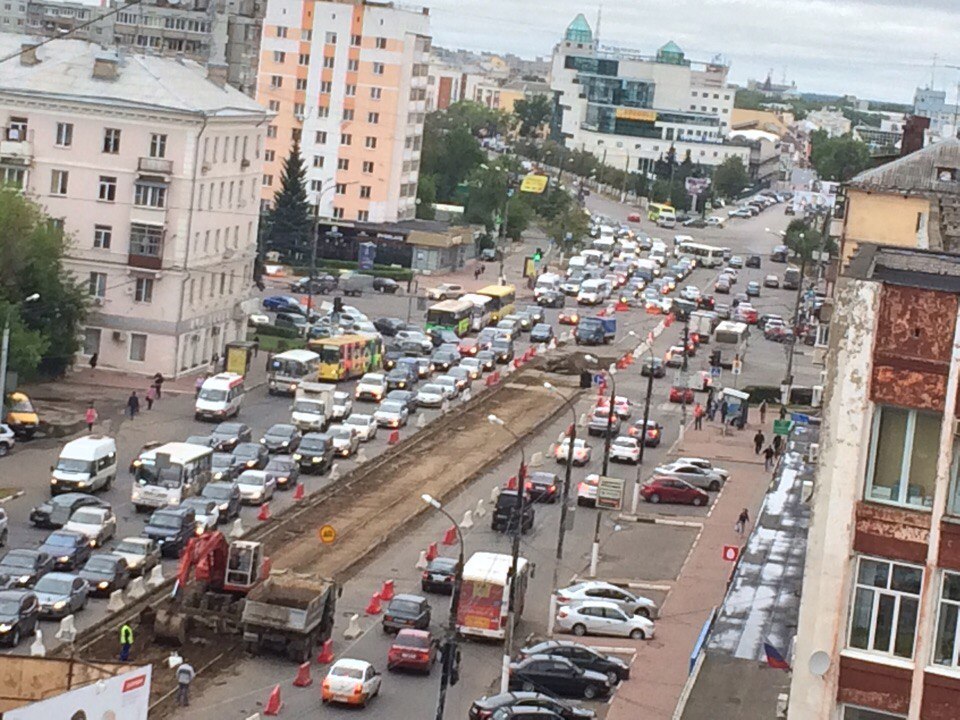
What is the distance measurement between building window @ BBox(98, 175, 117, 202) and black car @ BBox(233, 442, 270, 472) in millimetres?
18282

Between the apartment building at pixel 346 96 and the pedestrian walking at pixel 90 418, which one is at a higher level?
the apartment building at pixel 346 96

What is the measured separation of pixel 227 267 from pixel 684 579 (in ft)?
113

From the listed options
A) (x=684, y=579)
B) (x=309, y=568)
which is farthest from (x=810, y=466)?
(x=309, y=568)

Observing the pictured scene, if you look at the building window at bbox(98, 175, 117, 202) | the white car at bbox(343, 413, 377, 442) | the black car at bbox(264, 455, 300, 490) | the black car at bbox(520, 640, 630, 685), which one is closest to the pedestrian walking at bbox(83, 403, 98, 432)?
the black car at bbox(264, 455, 300, 490)

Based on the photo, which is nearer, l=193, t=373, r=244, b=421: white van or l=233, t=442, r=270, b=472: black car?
l=233, t=442, r=270, b=472: black car

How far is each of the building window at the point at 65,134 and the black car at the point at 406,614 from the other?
3741 cm

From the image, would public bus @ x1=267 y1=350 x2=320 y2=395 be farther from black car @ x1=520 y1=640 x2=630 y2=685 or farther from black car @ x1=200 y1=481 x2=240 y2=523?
black car @ x1=520 y1=640 x2=630 y2=685

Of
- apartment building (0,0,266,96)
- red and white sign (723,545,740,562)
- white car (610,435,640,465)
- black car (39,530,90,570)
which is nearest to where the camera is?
black car (39,530,90,570)

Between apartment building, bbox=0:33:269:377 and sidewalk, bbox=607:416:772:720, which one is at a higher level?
apartment building, bbox=0:33:269:377

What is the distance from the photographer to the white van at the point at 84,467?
55.9 meters

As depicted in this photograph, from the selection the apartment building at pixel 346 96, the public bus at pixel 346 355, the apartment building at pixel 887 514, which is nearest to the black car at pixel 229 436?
the public bus at pixel 346 355

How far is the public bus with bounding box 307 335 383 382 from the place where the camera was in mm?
82500

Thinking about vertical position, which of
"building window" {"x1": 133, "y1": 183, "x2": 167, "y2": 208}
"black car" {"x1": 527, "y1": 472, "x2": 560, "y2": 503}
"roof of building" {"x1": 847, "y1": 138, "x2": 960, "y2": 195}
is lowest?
"black car" {"x1": 527, "y1": 472, "x2": 560, "y2": 503}

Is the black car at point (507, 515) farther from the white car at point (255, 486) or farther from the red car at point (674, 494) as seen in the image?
the red car at point (674, 494)
